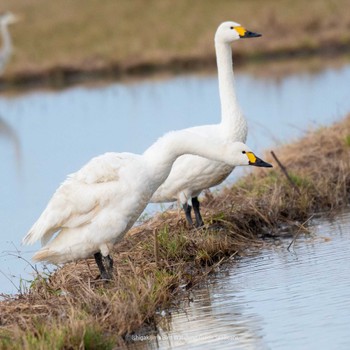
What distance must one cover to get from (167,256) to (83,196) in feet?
3.63

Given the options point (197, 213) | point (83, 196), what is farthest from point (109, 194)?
point (197, 213)

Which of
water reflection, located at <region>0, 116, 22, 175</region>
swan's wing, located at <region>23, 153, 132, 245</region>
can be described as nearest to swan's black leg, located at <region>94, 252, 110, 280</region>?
swan's wing, located at <region>23, 153, 132, 245</region>

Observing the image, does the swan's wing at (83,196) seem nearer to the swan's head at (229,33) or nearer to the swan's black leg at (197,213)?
the swan's black leg at (197,213)

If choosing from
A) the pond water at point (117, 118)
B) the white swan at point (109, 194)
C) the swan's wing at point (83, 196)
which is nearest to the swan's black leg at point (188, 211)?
the pond water at point (117, 118)

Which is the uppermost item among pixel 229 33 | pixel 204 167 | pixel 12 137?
pixel 229 33

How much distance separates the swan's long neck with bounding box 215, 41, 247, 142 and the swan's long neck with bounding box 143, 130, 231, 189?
181 centimetres

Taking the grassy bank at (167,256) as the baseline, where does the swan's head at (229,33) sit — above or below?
above

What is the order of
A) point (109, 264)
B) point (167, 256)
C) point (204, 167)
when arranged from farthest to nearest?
point (204, 167) < point (167, 256) < point (109, 264)

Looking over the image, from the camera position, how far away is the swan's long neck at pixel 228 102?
34.8 feet

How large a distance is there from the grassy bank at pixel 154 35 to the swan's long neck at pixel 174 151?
866 inches

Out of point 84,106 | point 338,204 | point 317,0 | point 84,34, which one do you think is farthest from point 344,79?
point 84,34

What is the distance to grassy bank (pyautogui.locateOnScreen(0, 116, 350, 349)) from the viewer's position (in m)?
7.48

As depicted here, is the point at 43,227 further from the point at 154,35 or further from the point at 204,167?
the point at 154,35

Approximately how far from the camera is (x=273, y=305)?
802 centimetres
